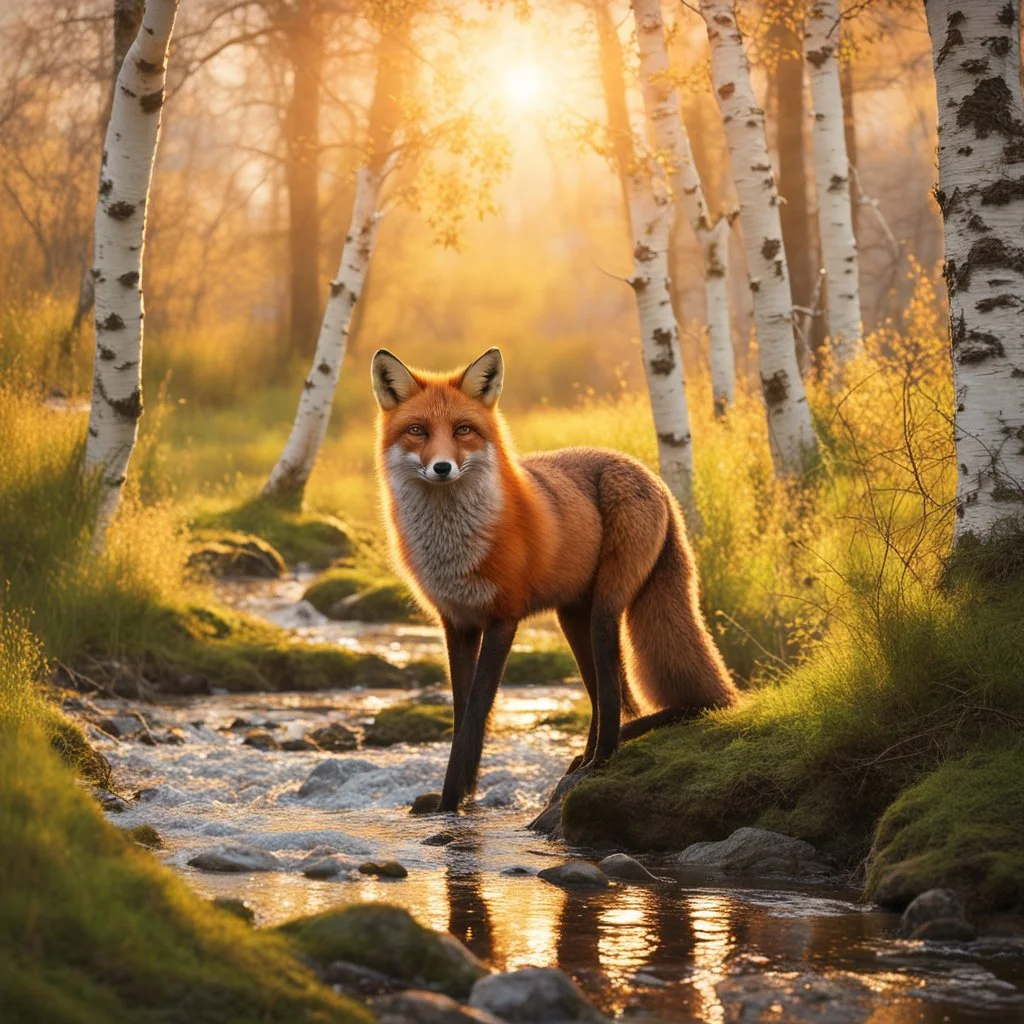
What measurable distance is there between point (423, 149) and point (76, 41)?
711 cm

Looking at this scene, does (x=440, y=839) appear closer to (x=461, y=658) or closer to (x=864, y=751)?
(x=461, y=658)

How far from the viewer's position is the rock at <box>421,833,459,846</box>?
6137mm

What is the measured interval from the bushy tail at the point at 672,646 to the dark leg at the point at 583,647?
0.65 ft

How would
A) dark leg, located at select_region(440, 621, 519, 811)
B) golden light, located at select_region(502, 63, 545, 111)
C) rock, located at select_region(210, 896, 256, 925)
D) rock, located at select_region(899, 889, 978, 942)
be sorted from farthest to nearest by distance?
golden light, located at select_region(502, 63, 545, 111)
dark leg, located at select_region(440, 621, 519, 811)
rock, located at select_region(899, 889, 978, 942)
rock, located at select_region(210, 896, 256, 925)

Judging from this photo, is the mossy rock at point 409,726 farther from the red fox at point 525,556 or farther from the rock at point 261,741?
the red fox at point 525,556

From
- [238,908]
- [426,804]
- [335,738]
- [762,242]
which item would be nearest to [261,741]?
[335,738]

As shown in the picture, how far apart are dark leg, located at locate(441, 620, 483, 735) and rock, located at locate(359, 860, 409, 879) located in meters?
1.40

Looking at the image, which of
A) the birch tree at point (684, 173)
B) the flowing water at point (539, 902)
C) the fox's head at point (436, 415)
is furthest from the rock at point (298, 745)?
the birch tree at point (684, 173)

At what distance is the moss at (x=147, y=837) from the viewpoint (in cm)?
568

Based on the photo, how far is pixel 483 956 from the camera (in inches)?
169

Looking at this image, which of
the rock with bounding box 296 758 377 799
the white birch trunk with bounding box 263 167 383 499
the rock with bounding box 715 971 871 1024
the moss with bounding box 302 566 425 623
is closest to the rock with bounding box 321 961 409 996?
the rock with bounding box 715 971 871 1024

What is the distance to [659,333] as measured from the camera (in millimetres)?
11602

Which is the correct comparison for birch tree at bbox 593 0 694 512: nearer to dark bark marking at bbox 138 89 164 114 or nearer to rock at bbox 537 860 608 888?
dark bark marking at bbox 138 89 164 114

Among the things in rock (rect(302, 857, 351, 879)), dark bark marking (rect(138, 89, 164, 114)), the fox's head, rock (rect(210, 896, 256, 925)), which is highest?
dark bark marking (rect(138, 89, 164, 114))
